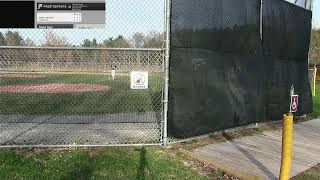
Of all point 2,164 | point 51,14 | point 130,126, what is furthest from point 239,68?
point 2,164

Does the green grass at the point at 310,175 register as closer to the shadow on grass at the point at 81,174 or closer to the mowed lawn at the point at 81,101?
the shadow on grass at the point at 81,174

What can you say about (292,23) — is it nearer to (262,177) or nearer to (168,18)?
(168,18)

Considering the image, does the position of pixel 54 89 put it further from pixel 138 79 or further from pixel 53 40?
pixel 138 79

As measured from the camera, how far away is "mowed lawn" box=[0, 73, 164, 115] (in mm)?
12109

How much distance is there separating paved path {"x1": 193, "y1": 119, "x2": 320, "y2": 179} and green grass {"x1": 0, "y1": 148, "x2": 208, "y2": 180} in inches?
30.3

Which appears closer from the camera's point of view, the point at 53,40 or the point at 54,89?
the point at 53,40

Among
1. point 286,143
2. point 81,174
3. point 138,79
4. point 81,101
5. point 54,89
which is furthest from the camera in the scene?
point 54,89

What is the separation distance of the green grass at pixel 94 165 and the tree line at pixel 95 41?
1873 millimetres

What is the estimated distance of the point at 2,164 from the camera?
649cm

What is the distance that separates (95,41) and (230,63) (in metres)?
2.98

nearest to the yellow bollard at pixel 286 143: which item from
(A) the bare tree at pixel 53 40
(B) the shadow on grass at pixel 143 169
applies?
(B) the shadow on grass at pixel 143 169

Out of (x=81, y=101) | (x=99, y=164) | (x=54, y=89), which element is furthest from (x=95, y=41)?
(x=54, y=89)

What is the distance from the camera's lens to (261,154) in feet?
25.8

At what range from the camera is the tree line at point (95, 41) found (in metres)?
7.43
